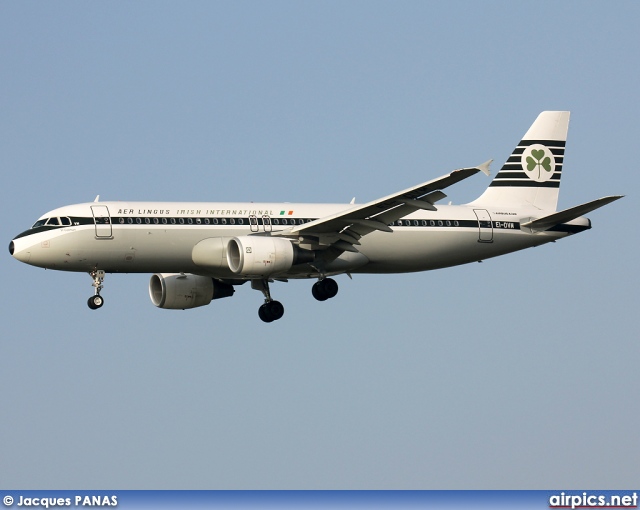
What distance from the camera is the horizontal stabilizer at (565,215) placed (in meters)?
56.1

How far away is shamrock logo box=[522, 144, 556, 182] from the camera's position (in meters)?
64.5

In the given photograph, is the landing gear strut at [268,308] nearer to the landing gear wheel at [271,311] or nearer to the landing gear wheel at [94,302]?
the landing gear wheel at [271,311]

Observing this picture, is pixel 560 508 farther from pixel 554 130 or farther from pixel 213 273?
pixel 554 130

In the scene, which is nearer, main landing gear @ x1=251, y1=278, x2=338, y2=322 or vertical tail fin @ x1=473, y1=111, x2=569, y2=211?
main landing gear @ x1=251, y1=278, x2=338, y2=322

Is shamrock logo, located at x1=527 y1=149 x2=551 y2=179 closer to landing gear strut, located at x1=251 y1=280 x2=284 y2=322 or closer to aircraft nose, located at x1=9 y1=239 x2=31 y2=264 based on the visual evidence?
landing gear strut, located at x1=251 y1=280 x2=284 y2=322

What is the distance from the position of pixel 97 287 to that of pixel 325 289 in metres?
8.95

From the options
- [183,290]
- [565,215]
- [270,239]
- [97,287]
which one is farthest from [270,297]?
[565,215]

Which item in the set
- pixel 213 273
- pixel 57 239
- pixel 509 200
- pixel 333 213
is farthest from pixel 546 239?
pixel 57 239

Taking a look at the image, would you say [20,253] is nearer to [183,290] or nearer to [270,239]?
[183,290]

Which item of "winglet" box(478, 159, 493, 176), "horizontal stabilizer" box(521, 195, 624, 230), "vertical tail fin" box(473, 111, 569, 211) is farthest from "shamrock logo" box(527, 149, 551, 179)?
"winglet" box(478, 159, 493, 176)

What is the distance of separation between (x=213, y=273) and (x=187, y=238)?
1.98m

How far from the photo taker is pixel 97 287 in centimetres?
5606

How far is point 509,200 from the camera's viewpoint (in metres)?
63.0

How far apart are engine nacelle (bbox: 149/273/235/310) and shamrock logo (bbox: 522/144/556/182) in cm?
1443
